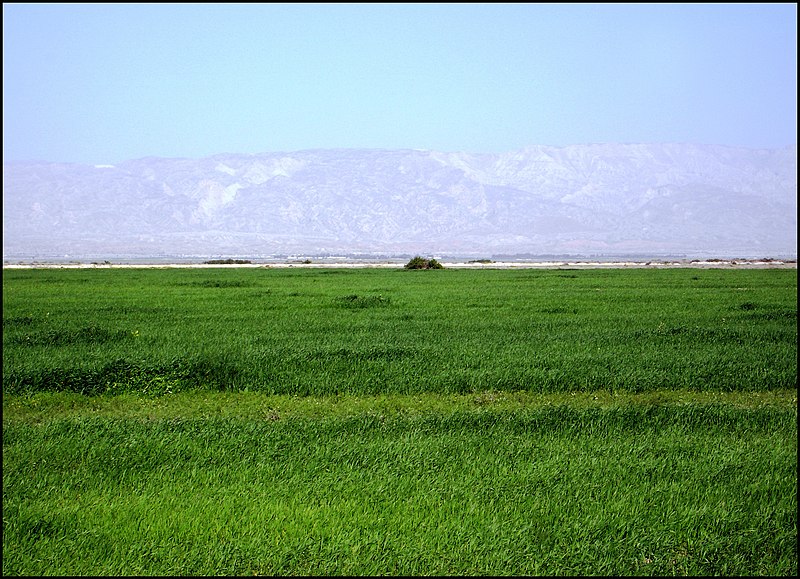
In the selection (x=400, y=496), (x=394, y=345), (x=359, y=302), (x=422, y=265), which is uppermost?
(x=422, y=265)

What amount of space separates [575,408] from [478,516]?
3.89 meters

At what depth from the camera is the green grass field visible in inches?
211

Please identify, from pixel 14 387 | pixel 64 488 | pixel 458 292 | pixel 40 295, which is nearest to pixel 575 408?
pixel 64 488

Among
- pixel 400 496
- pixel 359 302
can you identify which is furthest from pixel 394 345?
pixel 359 302

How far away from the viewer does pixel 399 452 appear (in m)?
7.37

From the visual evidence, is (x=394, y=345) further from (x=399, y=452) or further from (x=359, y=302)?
(x=359, y=302)

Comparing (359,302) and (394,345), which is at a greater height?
(359,302)

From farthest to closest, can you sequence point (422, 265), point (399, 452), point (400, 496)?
point (422, 265)
point (399, 452)
point (400, 496)

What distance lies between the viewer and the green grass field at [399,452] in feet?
17.5

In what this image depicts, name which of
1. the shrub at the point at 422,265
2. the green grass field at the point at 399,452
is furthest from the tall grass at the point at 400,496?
the shrub at the point at 422,265

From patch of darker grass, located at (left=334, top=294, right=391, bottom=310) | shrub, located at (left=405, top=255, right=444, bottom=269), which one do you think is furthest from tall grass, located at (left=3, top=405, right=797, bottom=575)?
shrub, located at (left=405, top=255, right=444, bottom=269)

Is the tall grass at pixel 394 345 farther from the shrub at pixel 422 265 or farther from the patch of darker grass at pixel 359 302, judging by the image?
the shrub at pixel 422 265

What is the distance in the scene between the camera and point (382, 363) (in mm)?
12305

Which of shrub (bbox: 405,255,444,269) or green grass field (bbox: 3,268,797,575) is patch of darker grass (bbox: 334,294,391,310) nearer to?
green grass field (bbox: 3,268,797,575)
